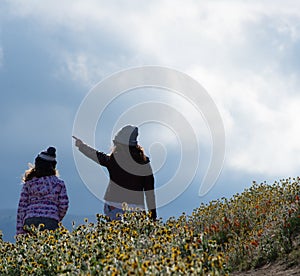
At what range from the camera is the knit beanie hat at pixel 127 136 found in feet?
30.0

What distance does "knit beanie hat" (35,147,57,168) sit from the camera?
9492 millimetres

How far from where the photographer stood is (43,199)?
9.43m

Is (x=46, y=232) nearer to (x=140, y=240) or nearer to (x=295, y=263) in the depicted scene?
(x=140, y=240)

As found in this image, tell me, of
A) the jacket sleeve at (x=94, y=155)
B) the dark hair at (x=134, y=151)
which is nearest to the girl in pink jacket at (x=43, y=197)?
the jacket sleeve at (x=94, y=155)

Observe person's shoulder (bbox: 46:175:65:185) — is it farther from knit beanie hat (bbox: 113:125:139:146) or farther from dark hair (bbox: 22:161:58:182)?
knit beanie hat (bbox: 113:125:139:146)

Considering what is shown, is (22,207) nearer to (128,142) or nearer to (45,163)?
(45,163)

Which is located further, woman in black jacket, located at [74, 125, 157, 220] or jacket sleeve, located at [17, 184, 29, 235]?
jacket sleeve, located at [17, 184, 29, 235]

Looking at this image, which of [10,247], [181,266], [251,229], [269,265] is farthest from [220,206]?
[181,266]

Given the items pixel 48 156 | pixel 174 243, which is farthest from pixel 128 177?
pixel 174 243

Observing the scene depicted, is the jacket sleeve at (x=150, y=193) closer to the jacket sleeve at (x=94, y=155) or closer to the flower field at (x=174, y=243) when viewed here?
the flower field at (x=174, y=243)

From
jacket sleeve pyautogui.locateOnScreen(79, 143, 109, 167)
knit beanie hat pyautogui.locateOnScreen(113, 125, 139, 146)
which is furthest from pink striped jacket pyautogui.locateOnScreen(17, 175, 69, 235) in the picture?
knit beanie hat pyautogui.locateOnScreen(113, 125, 139, 146)

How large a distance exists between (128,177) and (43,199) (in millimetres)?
1492

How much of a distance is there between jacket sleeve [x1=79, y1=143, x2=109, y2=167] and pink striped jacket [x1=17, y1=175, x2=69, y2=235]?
646 millimetres

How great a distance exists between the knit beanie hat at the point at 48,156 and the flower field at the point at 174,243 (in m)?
1.23
